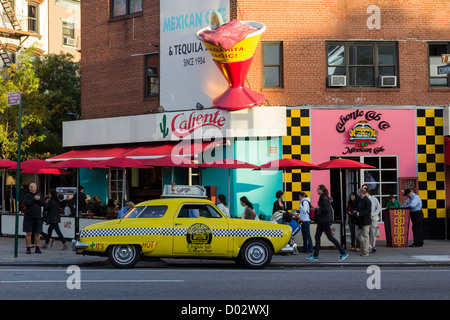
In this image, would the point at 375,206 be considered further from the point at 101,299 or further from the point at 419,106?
the point at 101,299

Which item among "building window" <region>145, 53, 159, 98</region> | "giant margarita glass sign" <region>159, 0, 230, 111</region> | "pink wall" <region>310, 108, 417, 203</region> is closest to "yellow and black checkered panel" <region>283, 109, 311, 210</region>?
"pink wall" <region>310, 108, 417, 203</region>

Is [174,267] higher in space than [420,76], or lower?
lower

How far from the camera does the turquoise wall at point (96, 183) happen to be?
1059 inches

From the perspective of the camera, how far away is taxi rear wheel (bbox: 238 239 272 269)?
1503cm

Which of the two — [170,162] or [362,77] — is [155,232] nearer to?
[170,162]

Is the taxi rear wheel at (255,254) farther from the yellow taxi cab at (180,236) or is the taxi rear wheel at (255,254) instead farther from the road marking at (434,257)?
the road marking at (434,257)

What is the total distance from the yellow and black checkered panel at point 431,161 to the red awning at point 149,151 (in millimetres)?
6895

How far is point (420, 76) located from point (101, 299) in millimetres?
16826

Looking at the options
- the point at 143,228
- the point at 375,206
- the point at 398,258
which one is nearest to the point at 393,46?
the point at 375,206

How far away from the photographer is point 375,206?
1938cm

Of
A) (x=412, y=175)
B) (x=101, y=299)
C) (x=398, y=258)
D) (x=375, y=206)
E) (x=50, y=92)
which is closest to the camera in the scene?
(x=101, y=299)

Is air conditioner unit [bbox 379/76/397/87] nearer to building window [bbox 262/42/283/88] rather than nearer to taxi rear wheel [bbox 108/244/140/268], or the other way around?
building window [bbox 262/42/283/88]

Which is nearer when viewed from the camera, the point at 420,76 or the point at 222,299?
the point at 222,299

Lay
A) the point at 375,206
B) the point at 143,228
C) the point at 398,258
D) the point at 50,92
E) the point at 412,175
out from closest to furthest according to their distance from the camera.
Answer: the point at 143,228 → the point at 398,258 → the point at 375,206 → the point at 412,175 → the point at 50,92
